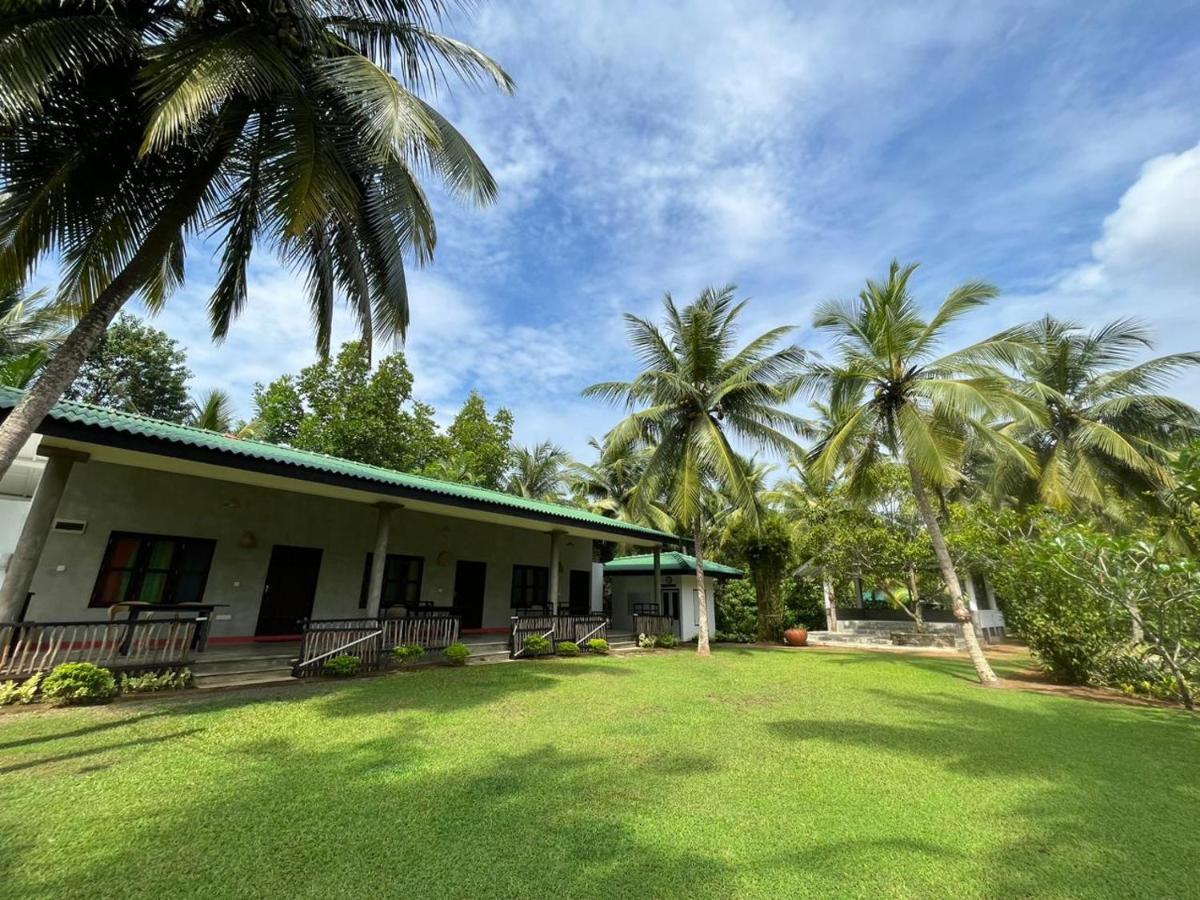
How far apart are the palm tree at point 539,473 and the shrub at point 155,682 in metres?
19.6

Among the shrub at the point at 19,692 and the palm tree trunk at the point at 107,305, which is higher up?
the palm tree trunk at the point at 107,305

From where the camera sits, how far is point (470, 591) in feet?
44.7

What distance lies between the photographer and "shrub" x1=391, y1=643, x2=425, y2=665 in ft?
28.6

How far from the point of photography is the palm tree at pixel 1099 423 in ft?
39.8

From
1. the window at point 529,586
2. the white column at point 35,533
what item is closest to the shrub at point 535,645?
the window at point 529,586

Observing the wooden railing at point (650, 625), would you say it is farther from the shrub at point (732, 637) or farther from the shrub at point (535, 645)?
the shrub at point (535, 645)

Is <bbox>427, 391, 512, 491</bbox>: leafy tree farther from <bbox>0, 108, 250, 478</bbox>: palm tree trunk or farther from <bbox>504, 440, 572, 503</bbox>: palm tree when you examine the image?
<bbox>0, 108, 250, 478</bbox>: palm tree trunk

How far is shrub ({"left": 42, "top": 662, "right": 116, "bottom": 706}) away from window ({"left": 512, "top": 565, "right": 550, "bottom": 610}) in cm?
953

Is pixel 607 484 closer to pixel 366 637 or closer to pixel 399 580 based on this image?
pixel 399 580

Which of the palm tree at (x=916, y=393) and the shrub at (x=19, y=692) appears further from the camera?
the palm tree at (x=916, y=393)

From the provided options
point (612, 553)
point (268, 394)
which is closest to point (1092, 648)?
point (612, 553)

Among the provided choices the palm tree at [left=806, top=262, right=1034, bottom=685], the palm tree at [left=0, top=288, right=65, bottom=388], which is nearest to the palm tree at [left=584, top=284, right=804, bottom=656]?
the palm tree at [left=806, top=262, right=1034, bottom=685]

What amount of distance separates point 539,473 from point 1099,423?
2131 centimetres

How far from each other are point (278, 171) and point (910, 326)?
1097cm
